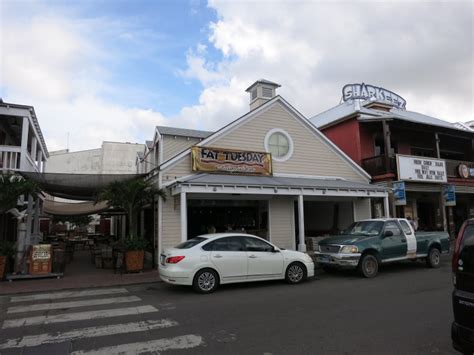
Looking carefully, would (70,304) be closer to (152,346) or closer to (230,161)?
(152,346)

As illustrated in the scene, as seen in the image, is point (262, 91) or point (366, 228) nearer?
point (366, 228)

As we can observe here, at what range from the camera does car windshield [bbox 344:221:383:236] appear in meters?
12.2

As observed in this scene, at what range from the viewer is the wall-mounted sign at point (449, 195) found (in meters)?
19.5

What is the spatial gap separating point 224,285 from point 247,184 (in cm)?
451

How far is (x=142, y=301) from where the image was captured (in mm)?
8594

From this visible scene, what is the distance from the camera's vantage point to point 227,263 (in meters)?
9.70

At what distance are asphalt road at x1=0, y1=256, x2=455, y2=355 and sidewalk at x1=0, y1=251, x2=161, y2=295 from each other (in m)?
0.89

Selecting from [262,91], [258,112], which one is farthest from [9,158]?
[262,91]

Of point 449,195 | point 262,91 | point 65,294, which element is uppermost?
point 262,91

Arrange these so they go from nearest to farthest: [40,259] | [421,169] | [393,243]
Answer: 1. [40,259]
2. [393,243]
3. [421,169]

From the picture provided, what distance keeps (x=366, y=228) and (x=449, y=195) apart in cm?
983

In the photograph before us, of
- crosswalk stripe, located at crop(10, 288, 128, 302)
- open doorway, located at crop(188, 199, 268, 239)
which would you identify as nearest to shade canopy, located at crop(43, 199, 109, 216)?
open doorway, located at crop(188, 199, 268, 239)

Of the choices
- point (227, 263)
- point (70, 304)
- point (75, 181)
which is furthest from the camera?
point (75, 181)

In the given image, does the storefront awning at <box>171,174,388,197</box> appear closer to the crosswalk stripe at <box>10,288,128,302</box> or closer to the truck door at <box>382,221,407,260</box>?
the truck door at <box>382,221,407,260</box>
